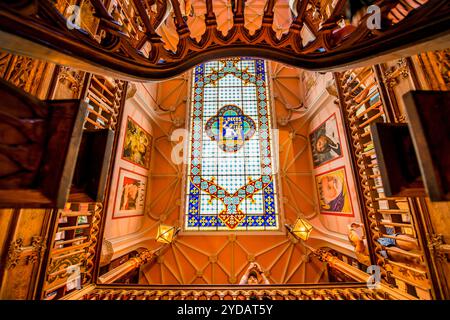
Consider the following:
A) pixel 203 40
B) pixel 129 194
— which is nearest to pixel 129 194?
pixel 129 194

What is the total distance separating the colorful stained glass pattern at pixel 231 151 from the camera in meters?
5.87

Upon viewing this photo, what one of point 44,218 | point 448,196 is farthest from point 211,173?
point 448,196

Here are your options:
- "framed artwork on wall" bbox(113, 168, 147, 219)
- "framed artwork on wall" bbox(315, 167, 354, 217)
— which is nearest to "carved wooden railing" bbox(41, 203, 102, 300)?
"framed artwork on wall" bbox(113, 168, 147, 219)

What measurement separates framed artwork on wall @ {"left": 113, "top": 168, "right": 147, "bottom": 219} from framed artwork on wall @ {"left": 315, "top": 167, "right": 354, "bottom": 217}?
574 cm

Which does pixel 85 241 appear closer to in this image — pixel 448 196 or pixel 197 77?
pixel 448 196

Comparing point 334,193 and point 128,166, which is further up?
point 128,166

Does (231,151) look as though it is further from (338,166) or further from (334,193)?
(334,193)

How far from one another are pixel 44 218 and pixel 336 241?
5949 millimetres

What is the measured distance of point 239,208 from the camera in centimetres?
591

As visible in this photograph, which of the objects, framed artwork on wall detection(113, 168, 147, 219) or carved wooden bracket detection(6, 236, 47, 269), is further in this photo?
framed artwork on wall detection(113, 168, 147, 219)

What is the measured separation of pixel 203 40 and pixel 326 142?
4934mm

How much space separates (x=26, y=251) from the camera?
1973mm

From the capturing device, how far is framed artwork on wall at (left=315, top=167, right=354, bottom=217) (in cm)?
432

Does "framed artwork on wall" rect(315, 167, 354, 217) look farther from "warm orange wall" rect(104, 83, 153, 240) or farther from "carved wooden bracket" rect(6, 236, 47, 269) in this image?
"carved wooden bracket" rect(6, 236, 47, 269)
